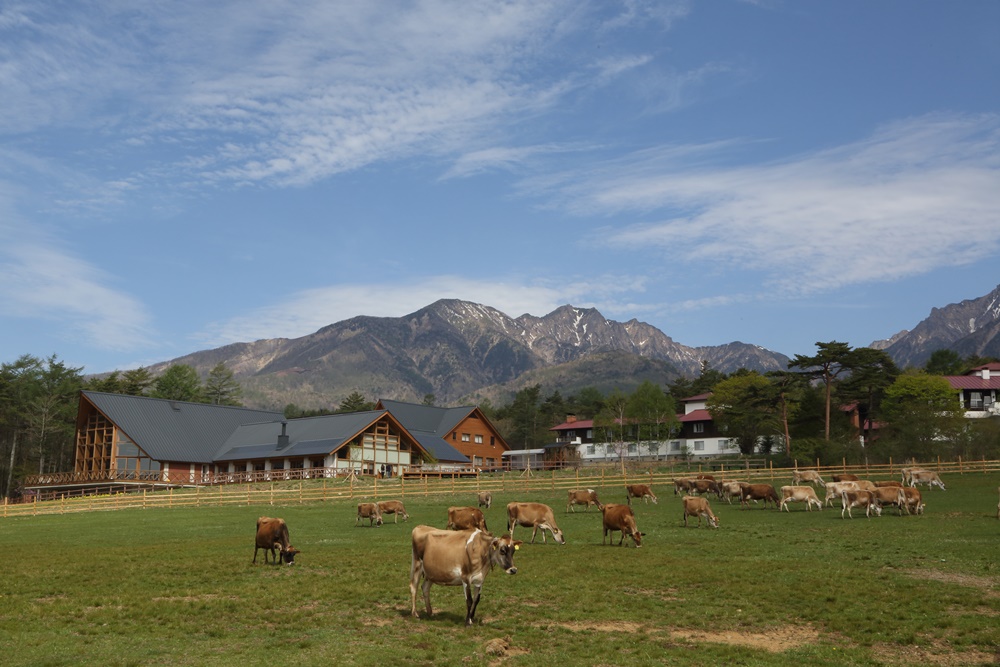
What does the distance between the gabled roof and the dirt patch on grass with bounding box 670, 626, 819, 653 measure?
72.5 m

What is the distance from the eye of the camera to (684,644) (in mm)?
14477

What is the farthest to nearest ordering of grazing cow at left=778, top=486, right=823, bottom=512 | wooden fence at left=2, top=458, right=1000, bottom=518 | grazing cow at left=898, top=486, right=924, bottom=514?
1. wooden fence at left=2, top=458, right=1000, bottom=518
2. grazing cow at left=778, top=486, right=823, bottom=512
3. grazing cow at left=898, top=486, right=924, bottom=514

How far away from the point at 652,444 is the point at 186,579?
86.1 metres

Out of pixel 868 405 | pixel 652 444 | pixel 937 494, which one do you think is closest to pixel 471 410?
pixel 652 444

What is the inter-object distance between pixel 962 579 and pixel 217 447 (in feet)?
249

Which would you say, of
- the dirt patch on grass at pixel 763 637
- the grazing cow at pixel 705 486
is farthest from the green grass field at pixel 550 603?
the grazing cow at pixel 705 486

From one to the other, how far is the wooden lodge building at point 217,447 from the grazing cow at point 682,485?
1301 inches

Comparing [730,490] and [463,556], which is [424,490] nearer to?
[730,490]

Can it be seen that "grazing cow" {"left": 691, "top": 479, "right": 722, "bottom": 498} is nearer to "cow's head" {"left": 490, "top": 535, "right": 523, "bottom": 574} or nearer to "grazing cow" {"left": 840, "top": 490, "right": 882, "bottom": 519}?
"grazing cow" {"left": 840, "top": 490, "right": 882, "bottom": 519}

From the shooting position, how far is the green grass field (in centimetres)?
1373

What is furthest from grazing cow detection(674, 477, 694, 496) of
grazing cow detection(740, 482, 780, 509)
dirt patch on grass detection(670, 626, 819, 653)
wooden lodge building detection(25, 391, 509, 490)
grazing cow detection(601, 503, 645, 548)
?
wooden lodge building detection(25, 391, 509, 490)

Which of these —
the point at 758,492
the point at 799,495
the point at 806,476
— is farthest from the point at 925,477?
the point at 758,492

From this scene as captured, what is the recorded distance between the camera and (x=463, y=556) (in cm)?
1516

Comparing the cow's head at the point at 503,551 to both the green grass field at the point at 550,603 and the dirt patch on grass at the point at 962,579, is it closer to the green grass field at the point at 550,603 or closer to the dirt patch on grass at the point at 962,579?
the green grass field at the point at 550,603
